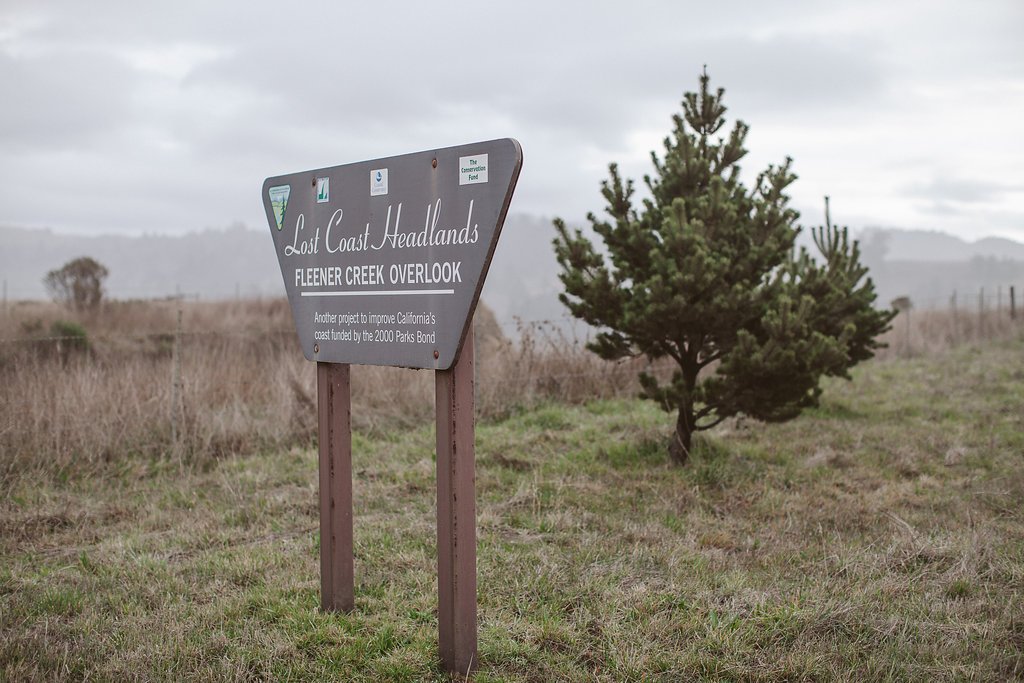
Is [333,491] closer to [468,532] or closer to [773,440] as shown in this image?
[468,532]

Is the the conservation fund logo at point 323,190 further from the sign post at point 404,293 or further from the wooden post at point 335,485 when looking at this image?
the wooden post at point 335,485

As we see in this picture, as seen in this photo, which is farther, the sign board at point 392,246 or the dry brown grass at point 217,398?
the dry brown grass at point 217,398

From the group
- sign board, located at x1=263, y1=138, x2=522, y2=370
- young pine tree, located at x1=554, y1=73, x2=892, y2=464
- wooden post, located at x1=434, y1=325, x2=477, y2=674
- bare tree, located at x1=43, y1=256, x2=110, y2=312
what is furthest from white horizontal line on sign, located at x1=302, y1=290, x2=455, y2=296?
bare tree, located at x1=43, y1=256, x2=110, y2=312

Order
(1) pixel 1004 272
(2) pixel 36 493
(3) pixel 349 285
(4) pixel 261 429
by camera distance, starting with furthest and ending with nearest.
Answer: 1. (1) pixel 1004 272
2. (4) pixel 261 429
3. (2) pixel 36 493
4. (3) pixel 349 285

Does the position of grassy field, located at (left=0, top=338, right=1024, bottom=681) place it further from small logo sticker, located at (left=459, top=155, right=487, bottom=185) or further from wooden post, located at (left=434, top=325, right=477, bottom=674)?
small logo sticker, located at (left=459, top=155, right=487, bottom=185)

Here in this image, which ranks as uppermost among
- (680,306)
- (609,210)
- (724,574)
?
(609,210)

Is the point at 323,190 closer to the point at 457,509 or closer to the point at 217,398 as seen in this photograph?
the point at 457,509

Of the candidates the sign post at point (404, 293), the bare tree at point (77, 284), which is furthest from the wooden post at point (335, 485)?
the bare tree at point (77, 284)

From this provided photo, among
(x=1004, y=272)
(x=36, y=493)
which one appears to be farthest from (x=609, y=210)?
(x=1004, y=272)

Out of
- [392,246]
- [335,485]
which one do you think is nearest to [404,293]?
[392,246]

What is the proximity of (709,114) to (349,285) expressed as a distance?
4.72 meters

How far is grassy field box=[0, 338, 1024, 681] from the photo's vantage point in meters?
3.57

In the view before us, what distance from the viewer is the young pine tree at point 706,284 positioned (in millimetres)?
6480

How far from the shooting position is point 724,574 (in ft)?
15.1
